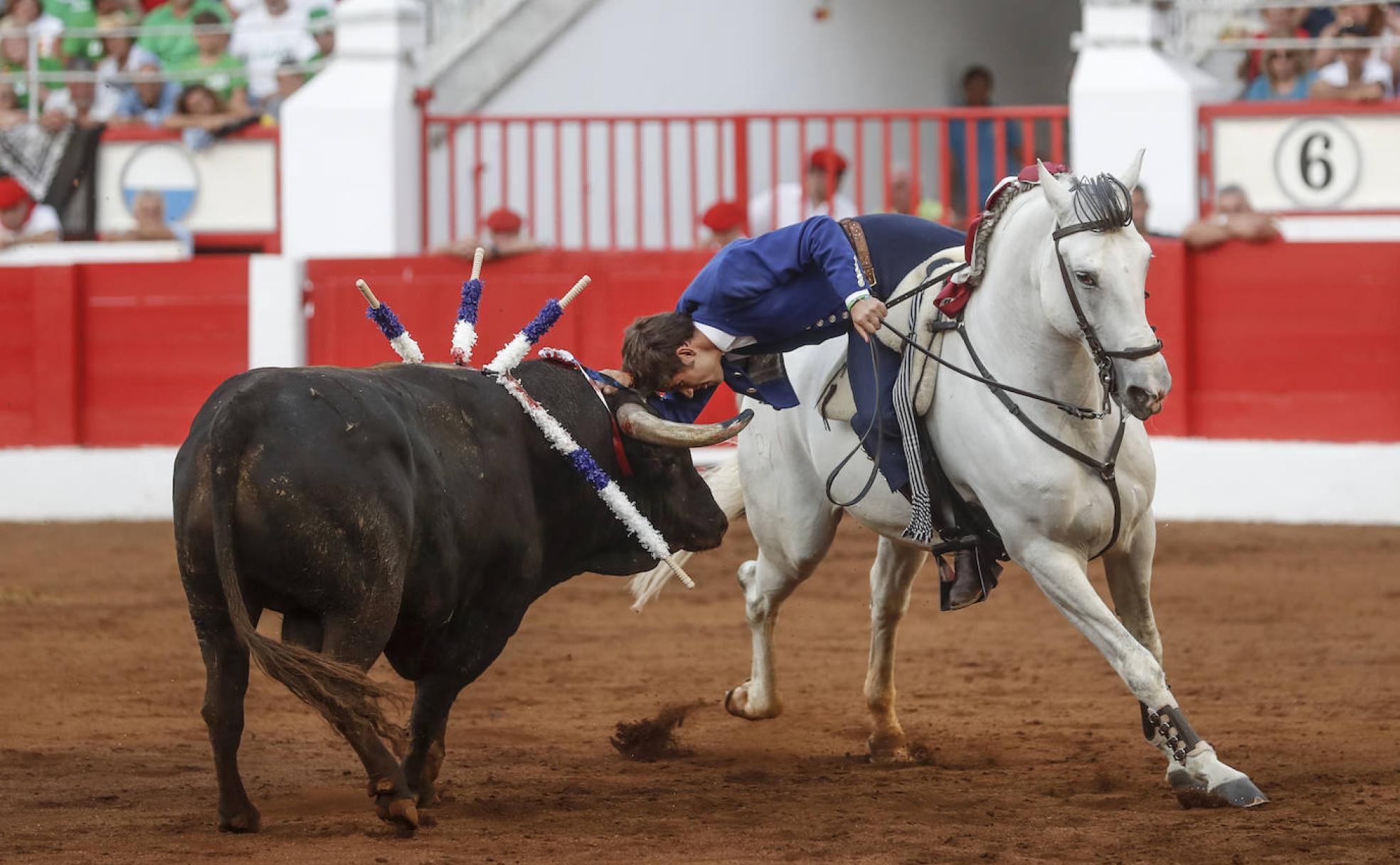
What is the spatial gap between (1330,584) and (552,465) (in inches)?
205

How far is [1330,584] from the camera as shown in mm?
9133

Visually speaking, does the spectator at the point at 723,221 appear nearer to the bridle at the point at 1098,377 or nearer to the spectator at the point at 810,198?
the spectator at the point at 810,198

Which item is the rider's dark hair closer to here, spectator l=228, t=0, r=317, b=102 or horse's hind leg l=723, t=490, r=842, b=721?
horse's hind leg l=723, t=490, r=842, b=721

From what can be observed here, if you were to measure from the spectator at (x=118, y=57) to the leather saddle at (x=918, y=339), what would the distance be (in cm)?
863

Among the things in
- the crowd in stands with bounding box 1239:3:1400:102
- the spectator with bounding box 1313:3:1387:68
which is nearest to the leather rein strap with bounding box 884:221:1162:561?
the crowd in stands with bounding box 1239:3:1400:102

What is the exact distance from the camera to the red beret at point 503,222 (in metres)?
12.1

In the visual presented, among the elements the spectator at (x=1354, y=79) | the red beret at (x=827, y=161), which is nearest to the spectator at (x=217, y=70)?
the red beret at (x=827, y=161)

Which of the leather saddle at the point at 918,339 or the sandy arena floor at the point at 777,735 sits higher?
the leather saddle at the point at 918,339

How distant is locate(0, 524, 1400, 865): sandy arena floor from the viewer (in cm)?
466

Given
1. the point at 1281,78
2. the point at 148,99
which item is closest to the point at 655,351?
the point at 1281,78

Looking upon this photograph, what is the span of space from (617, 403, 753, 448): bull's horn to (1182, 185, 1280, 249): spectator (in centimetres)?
662

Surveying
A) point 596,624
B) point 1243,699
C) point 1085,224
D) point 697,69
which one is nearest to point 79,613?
point 596,624

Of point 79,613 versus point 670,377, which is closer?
point 670,377

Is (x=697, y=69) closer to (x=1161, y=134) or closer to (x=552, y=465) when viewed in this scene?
(x=1161, y=134)
